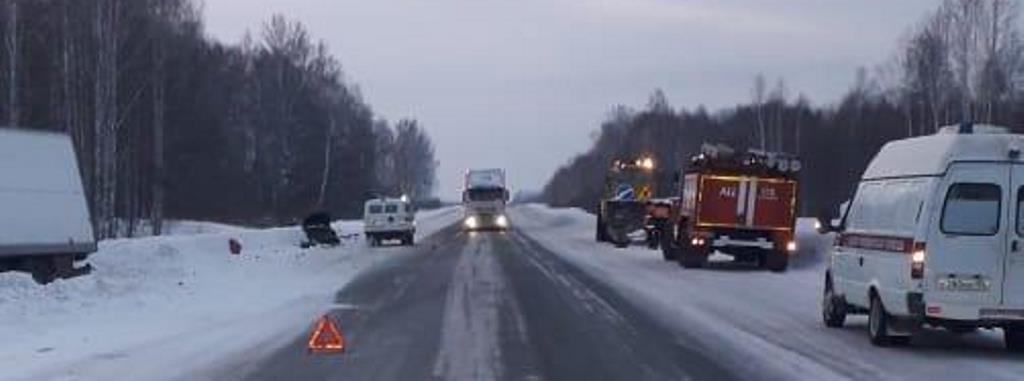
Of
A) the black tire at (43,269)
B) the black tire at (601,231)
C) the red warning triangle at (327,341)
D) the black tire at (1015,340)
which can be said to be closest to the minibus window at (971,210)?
the black tire at (1015,340)

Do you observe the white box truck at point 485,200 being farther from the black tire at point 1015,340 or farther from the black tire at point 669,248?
the black tire at point 1015,340

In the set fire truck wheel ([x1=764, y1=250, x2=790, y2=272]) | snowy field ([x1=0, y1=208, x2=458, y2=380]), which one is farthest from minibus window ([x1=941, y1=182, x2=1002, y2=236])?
fire truck wheel ([x1=764, y1=250, x2=790, y2=272])

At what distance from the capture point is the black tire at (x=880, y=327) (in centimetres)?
1834

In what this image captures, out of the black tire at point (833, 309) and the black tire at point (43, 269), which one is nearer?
the black tire at point (833, 309)

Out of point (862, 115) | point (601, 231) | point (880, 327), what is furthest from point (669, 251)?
point (862, 115)

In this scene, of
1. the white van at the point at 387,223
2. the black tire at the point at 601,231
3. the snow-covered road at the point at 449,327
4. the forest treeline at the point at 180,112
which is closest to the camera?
the snow-covered road at the point at 449,327

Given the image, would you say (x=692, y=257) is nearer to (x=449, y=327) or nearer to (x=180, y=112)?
(x=449, y=327)

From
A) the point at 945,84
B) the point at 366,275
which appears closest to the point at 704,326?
the point at 366,275

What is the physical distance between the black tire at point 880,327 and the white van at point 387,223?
150 feet

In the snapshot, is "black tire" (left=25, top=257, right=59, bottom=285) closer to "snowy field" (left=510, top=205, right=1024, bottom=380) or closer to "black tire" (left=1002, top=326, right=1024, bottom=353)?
"snowy field" (left=510, top=205, right=1024, bottom=380)

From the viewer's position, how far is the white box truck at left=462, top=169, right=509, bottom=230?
278 ft

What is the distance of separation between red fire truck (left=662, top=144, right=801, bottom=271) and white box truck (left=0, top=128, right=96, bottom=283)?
15212mm

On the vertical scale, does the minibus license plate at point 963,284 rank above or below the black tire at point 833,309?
above

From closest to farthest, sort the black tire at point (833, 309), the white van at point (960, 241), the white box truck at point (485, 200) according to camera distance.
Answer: the white van at point (960, 241) → the black tire at point (833, 309) → the white box truck at point (485, 200)
